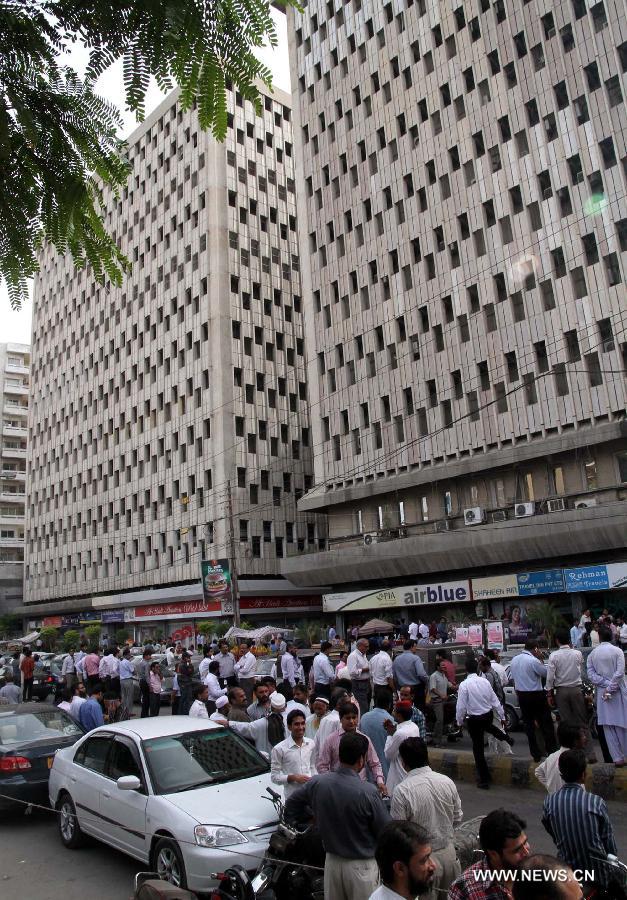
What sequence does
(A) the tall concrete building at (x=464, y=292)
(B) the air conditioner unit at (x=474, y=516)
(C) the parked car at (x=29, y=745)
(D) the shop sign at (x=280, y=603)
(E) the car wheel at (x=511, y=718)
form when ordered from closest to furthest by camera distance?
(C) the parked car at (x=29, y=745) < (E) the car wheel at (x=511, y=718) < (A) the tall concrete building at (x=464, y=292) < (B) the air conditioner unit at (x=474, y=516) < (D) the shop sign at (x=280, y=603)

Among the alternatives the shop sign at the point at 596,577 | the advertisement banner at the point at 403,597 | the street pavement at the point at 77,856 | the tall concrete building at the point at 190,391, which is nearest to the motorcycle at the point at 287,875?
the street pavement at the point at 77,856

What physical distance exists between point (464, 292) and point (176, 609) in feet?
103

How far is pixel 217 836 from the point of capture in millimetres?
6316

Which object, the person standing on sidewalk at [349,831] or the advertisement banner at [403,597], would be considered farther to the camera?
the advertisement banner at [403,597]

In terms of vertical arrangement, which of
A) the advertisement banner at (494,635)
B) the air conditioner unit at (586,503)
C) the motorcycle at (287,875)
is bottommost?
the motorcycle at (287,875)

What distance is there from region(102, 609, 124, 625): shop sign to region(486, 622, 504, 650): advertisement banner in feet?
137

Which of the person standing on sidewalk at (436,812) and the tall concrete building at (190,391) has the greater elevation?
the tall concrete building at (190,391)

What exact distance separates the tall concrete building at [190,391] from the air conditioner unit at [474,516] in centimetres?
1760

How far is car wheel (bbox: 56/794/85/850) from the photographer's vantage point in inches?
322

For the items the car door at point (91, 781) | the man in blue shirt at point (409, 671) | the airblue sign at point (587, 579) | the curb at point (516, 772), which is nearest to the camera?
the car door at point (91, 781)

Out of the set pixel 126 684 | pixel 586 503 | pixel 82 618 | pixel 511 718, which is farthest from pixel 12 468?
pixel 511 718

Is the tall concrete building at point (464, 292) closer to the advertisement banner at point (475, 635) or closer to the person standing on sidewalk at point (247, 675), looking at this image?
the advertisement banner at point (475, 635)

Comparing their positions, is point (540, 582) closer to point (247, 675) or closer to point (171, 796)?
point (247, 675)

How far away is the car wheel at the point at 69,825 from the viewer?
818 centimetres
